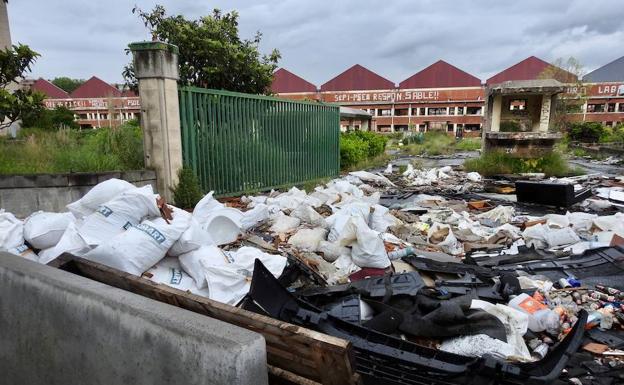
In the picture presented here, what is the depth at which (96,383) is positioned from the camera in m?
1.61

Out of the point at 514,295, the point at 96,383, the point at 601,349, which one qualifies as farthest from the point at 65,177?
the point at 601,349

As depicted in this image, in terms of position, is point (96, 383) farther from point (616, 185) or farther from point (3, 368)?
point (616, 185)

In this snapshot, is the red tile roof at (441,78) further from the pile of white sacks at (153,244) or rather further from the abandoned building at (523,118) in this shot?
the pile of white sacks at (153,244)

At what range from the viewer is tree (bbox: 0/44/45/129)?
4801 millimetres

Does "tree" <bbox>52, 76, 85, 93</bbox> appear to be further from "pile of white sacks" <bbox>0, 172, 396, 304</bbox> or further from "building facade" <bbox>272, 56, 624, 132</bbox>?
"pile of white sacks" <bbox>0, 172, 396, 304</bbox>

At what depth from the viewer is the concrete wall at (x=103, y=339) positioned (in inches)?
49.6

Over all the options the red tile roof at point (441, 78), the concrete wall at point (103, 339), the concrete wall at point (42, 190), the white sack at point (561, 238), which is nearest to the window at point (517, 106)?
the white sack at point (561, 238)

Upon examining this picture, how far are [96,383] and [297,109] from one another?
8.17 m

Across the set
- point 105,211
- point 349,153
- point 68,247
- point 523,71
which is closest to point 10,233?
point 68,247

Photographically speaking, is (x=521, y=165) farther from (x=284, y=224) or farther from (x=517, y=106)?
(x=284, y=224)

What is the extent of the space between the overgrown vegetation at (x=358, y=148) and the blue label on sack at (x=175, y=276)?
1050 centimetres

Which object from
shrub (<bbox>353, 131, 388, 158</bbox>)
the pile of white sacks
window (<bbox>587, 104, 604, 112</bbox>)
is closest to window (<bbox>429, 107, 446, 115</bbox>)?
window (<bbox>587, 104, 604, 112</bbox>)

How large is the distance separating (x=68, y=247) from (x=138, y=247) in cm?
53

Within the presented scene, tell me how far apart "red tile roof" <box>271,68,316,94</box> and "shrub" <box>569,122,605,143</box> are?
2680 centimetres
